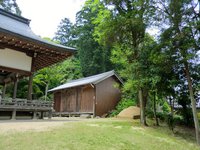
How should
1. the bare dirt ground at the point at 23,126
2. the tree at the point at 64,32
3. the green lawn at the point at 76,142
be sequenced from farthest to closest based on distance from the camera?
the tree at the point at 64,32 → the bare dirt ground at the point at 23,126 → the green lawn at the point at 76,142

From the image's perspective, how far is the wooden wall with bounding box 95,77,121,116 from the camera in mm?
19141

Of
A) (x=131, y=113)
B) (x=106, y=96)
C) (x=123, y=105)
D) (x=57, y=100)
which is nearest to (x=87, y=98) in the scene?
(x=106, y=96)

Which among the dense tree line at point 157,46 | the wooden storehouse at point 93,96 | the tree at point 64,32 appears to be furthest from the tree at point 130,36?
the tree at point 64,32

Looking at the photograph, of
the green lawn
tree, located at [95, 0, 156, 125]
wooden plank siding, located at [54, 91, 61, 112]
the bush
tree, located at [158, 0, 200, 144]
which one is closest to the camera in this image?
the green lawn

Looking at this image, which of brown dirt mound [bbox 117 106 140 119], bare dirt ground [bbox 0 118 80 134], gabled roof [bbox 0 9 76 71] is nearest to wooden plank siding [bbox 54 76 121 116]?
brown dirt mound [bbox 117 106 140 119]

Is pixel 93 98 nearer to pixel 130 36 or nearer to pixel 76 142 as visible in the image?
pixel 130 36

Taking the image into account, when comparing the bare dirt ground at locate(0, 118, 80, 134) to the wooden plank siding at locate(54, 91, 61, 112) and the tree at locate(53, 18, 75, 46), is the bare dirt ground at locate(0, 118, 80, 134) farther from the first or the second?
the tree at locate(53, 18, 75, 46)

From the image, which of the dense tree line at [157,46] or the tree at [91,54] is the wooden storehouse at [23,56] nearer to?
the dense tree line at [157,46]

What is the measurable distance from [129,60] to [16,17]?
984 cm

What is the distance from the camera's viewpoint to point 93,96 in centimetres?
1897

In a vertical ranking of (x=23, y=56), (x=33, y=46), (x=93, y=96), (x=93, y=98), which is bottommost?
(x=93, y=98)

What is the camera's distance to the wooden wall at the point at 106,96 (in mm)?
19141

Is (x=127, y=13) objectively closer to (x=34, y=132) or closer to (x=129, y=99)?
(x=34, y=132)

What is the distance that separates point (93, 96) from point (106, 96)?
1.60 m
